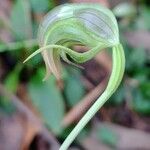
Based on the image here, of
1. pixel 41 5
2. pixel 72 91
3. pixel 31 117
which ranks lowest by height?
pixel 31 117

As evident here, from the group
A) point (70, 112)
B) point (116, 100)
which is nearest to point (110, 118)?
point (116, 100)

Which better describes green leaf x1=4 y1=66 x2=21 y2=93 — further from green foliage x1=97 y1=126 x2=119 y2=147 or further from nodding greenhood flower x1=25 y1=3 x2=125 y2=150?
nodding greenhood flower x1=25 y1=3 x2=125 y2=150

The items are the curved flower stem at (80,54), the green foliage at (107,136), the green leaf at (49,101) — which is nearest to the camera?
the curved flower stem at (80,54)

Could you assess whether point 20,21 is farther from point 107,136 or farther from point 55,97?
point 107,136

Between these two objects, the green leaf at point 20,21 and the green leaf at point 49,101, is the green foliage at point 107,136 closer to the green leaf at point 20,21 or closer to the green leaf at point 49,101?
the green leaf at point 49,101

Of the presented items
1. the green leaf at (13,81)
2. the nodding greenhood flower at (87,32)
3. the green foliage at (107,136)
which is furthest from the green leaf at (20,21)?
the nodding greenhood flower at (87,32)

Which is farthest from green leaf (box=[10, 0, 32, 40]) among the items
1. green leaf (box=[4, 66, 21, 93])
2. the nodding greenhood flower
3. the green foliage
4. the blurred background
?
the nodding greenhood flower

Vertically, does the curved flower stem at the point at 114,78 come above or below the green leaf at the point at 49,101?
below

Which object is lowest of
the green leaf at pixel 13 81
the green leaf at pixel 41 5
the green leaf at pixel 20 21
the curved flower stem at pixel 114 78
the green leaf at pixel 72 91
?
the curved flower stem at pixel 114 78

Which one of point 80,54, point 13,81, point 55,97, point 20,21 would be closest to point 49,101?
point 55,97
